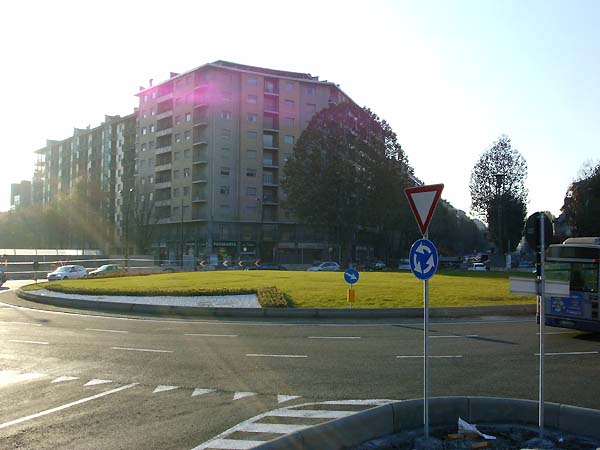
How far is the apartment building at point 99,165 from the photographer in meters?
97.2

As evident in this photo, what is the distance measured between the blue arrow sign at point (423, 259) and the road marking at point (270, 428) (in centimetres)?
221

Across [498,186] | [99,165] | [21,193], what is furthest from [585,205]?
[21,193]

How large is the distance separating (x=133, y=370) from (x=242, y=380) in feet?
7.39

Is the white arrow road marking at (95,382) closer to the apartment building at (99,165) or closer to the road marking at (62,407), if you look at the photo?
the road marking at (62,407)

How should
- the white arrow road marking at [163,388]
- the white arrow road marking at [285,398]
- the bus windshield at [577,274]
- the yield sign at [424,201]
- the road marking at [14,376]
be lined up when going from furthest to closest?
the bus windshield at [577,274]
the road marking at [14,376]
the white arrow road marking at [163,388]
the white arrow road marking at [285,398]
the yield sign at [424,201]

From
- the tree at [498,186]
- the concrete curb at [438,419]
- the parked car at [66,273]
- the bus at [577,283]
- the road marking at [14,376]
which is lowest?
the parked car at [66,273]

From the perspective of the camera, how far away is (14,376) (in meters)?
8.99

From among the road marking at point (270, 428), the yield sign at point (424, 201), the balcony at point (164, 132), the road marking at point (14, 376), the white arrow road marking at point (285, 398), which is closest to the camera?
the road marking at point (270, 428)

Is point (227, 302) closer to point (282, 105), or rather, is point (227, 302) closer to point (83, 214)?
point (282, 105)

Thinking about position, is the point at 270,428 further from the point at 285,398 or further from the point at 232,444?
the point at 285,398

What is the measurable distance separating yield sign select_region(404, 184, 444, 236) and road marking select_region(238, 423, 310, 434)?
2.70m

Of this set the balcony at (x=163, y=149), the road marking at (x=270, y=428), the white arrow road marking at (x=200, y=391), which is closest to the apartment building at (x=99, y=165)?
the balcony at (x=163, y=149)

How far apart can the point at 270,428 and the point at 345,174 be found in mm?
50331

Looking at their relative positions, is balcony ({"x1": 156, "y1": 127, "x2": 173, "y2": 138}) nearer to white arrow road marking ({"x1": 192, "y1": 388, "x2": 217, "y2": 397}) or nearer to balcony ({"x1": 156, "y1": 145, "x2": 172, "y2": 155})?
balcony ({"x1": 156, "y1": 145, "x2": 172, "y2": 155})
